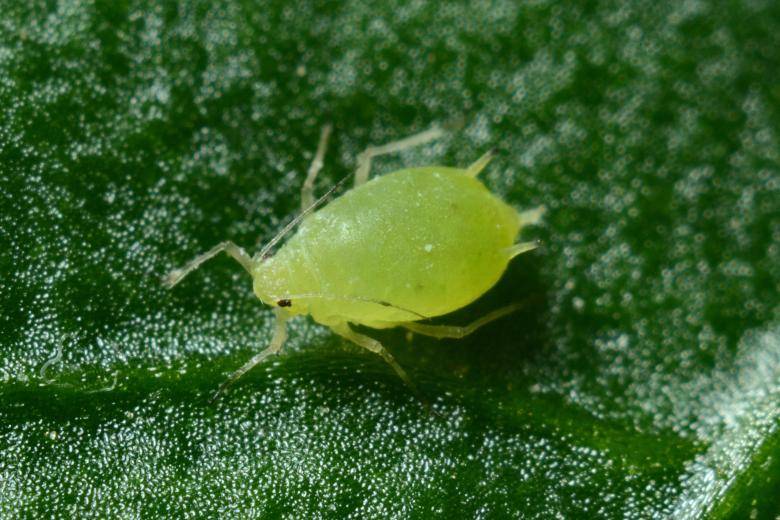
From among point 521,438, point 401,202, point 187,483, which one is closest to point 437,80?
point 401,202

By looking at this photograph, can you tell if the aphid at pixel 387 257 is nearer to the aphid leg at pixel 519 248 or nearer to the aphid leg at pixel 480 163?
→ the aphid leg at pixel 519 248

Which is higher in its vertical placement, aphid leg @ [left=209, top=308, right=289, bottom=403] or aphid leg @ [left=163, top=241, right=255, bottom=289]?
aphid leg @ [left=163, top=241, right=255, bottom=289]

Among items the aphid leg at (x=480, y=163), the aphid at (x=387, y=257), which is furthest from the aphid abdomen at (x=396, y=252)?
the aphid leg at (x=480, y=163)

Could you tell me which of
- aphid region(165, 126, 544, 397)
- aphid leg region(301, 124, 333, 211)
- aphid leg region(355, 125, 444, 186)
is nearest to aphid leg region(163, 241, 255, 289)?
aphid region(165, 126, 544, 397)

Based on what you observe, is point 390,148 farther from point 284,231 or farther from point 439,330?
point 439,330

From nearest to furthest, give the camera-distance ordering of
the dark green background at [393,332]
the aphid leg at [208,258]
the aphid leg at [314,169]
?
the dark green background at [393,332], the aphid leg at [208,258], the aphid leg at [314,169]

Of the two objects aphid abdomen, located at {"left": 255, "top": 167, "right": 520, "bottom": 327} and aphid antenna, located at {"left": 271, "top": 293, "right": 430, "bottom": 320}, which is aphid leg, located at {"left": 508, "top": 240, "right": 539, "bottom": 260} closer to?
aphid abdomen, located at {"left": 255, "top": 167, "right": 520, "bottom": 327}
